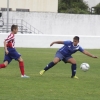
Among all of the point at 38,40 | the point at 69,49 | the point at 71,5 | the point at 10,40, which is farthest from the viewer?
the point at 71,5

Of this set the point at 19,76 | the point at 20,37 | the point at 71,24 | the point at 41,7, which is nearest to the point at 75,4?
the point at 41,7

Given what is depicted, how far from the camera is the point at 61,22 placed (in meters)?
48.2

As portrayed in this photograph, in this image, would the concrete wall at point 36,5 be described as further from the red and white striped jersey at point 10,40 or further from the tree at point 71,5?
the red and white striped jersey at point 10,40

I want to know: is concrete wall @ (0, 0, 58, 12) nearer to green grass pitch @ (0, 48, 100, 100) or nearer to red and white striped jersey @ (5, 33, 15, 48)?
green grass pitch @ (0, 48, 100, 100)

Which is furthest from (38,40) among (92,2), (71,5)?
(92,2)

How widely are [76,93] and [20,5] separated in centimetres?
4141

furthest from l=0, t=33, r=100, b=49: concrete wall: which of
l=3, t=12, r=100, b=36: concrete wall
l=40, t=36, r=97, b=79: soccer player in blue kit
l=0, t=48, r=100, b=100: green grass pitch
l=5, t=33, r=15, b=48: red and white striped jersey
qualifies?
l=5, t=33, r=15, b=48: red and white striped jersey

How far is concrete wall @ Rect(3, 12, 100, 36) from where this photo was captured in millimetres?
47625

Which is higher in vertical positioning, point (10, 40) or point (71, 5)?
point (71, 5)

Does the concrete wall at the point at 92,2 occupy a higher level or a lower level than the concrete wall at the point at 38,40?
higher

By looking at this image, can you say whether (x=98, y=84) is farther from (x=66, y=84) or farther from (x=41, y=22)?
(x=41, y=22)

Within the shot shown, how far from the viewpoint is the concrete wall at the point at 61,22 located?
47625mm

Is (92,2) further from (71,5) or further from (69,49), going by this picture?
(69,49)

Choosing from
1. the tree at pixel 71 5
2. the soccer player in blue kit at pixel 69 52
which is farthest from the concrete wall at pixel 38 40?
the tree at pixel 71 5
